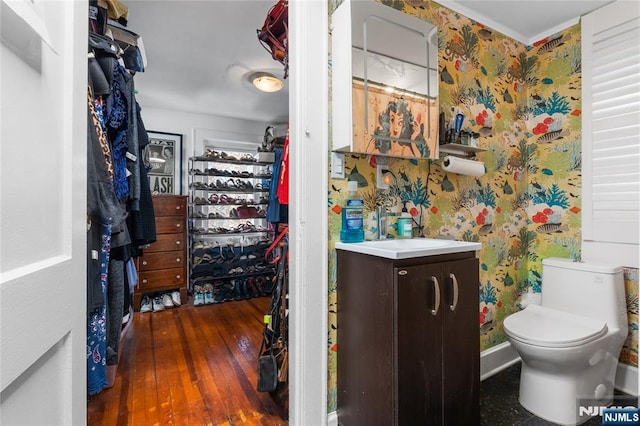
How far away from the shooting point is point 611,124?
196 cm

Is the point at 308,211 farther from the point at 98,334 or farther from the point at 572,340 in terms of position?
the point at 572,340

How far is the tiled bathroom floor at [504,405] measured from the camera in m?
1.62

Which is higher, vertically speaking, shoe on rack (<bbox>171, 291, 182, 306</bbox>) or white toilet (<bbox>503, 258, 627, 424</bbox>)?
white toilet (<bbox>503, 258, 627, 424</bbox>)

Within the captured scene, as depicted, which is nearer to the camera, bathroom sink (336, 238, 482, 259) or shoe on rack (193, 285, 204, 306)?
bathroom sink (336, 238, 482, 259)

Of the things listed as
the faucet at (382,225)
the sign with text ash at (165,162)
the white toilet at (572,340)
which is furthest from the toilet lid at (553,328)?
the sign with text ash at (165,162)

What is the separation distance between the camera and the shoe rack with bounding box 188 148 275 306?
12.6 ft

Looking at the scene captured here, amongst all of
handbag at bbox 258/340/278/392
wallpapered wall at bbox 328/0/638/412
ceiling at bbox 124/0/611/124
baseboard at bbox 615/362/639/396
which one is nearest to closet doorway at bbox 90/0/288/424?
ceiling at bbox 124/0/611/124

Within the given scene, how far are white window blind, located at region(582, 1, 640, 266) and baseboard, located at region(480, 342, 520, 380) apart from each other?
3.23ft

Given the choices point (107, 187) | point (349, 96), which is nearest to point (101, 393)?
point (107, 187)

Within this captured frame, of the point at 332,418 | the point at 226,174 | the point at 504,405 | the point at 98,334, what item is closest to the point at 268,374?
the point at 332,418

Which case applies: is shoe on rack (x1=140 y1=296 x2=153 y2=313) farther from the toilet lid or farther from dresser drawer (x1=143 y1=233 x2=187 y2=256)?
the toilet lid

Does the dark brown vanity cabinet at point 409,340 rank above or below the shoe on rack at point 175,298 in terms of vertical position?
above

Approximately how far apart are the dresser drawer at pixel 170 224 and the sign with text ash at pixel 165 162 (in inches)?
26.2

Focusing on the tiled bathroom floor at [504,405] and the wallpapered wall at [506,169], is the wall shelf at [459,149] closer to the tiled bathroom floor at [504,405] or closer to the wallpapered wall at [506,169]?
the wallpapered wall at [506,169]
